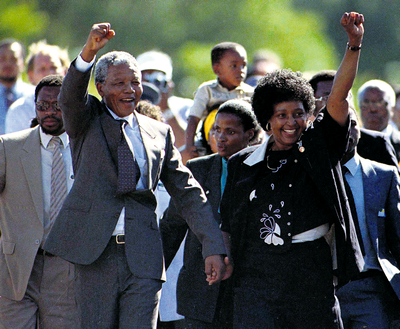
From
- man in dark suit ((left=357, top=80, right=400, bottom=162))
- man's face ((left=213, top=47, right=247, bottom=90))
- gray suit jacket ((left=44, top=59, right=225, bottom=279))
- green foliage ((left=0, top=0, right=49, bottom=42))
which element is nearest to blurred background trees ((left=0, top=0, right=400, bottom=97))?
green foliage ((left=0, top=0, right=49, bottom=42))

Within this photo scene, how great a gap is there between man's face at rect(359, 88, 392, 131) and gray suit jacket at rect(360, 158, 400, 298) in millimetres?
2442

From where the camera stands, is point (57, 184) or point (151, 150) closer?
point (151, 150)

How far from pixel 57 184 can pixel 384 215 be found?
249 cm

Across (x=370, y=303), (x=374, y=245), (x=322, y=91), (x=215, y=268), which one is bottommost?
(x=370, y=303)

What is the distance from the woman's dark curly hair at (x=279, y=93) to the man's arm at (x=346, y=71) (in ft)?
1.60

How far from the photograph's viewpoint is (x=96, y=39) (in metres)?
5.01

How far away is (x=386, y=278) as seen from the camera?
239 inches

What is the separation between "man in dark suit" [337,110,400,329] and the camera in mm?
6086

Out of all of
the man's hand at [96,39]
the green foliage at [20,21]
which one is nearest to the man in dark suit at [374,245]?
the man's hand at [96,39]

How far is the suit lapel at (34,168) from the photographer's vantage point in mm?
6230

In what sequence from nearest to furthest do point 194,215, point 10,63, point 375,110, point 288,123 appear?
point 288,123
point 194,215
point 375,110
point 10,63

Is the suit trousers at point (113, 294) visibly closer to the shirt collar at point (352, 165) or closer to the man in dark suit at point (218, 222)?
the man in dark suit at point (218, 222)

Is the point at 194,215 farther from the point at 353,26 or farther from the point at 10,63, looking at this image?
the point at 10,63

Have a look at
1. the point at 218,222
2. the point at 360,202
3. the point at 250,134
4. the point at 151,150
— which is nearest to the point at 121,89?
the point at 151,150
